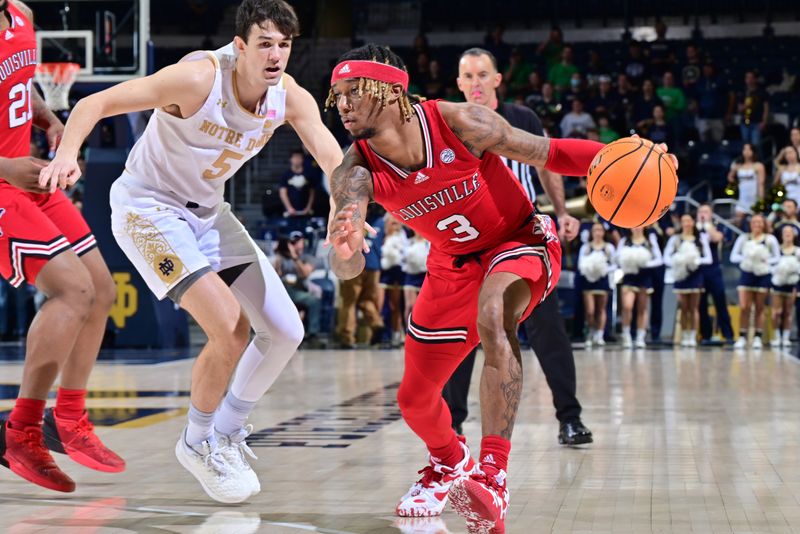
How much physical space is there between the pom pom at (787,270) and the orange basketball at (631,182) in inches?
464

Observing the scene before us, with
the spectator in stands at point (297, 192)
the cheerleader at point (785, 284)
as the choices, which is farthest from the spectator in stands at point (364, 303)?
the cheerleader at point (785, 284)

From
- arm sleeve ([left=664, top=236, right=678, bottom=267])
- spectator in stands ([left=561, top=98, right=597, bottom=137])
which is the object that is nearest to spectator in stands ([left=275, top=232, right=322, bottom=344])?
arm sleeve ([left=664, top=236, right=678, bottom=267])

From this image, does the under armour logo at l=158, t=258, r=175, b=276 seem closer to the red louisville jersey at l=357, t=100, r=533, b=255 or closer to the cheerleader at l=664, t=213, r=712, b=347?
the red louisville jersey at l=357, t=100, r=533, b=255

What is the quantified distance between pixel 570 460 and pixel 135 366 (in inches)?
289

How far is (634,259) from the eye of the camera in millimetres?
15664

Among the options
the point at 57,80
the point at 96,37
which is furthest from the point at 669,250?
the point at 57,80

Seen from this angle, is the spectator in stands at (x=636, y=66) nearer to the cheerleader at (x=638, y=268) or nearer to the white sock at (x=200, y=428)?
the cheerleader at (x=638, y=268)

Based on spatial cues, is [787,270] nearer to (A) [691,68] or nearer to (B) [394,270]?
(B) [394,270]

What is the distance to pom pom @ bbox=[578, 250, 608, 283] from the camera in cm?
1575

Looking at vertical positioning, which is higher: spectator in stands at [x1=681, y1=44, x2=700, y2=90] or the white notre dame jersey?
spectator in stands at [x1=681, y1=44, x2=700, y2=90]

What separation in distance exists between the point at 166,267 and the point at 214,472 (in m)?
0.86

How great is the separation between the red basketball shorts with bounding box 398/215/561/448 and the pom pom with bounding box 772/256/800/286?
464 inches

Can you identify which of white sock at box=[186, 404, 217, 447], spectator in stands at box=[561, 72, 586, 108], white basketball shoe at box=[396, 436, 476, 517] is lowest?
white basketball shoe at box=[396, 436, 476, 517]

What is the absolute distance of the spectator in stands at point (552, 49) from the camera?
23062 mm
